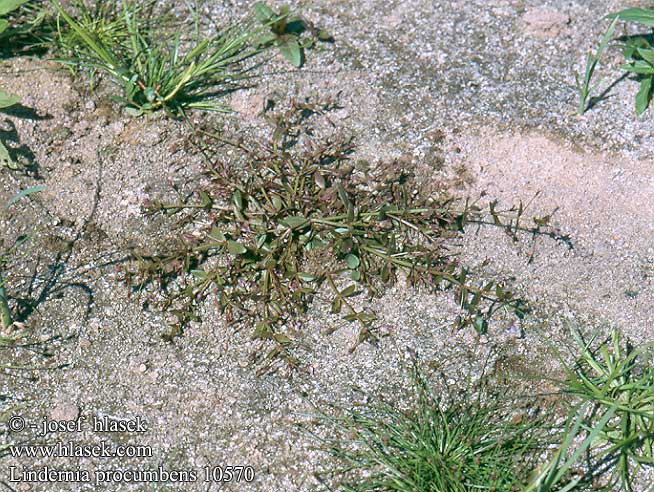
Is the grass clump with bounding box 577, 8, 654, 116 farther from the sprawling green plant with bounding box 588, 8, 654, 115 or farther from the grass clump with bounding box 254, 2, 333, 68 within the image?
the grass clump with bounding box 254, 2, 333, 68

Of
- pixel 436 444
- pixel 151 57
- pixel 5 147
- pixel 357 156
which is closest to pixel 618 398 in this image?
pixel 436 444

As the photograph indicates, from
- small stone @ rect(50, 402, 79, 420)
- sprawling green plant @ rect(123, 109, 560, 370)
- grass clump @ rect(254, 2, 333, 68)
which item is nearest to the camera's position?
small stone @ rect(50, 402, 79, 420)

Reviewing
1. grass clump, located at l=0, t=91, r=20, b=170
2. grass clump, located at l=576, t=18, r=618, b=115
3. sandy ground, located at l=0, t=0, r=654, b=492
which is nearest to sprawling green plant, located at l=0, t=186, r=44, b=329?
sandy ground, located at l=0, t=0, r=654, b=492

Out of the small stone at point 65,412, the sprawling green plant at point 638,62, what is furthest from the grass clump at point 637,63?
the small stone at point 65,412

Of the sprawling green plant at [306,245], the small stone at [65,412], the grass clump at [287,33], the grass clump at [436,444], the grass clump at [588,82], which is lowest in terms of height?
the grass clump at [436,444]

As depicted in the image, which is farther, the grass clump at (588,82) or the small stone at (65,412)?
the grass clump at (588,82)

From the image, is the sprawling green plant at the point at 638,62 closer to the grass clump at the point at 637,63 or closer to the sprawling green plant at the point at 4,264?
the grass clump at the point at 637,63
